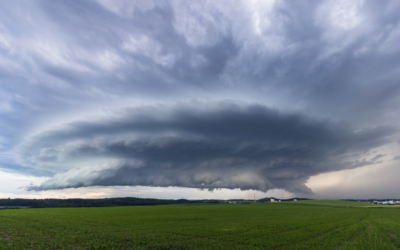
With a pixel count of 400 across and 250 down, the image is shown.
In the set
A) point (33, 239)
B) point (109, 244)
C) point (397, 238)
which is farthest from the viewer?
point (397, 238)

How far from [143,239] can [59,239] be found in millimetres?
12657

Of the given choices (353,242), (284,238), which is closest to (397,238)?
(353,242)

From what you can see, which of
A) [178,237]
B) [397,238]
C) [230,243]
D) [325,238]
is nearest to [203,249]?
[230,243]

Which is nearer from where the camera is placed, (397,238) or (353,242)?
(353,242)

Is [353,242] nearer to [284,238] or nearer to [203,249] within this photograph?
[284,238]

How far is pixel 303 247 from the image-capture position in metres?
30.1

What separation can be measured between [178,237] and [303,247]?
60.3 feet

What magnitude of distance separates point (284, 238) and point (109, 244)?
25.9 metres

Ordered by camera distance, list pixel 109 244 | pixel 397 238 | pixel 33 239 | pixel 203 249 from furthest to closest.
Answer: pixel 397 238 → pixel 33 239 → pixel 109 244 → pixel 203 249

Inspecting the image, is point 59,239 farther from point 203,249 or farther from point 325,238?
point 325,238

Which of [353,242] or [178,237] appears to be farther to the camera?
[178,237]

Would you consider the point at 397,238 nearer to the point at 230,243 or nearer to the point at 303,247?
the point at 303,247

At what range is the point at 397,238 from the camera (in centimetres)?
3784

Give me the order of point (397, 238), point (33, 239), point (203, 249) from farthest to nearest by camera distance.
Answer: point (397, 238)
point (33, 239)
point (203, 249)
